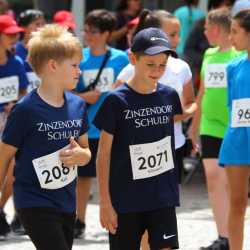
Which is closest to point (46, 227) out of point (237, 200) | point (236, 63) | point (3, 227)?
point (237, 200)

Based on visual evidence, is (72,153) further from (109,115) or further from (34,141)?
(109,115)

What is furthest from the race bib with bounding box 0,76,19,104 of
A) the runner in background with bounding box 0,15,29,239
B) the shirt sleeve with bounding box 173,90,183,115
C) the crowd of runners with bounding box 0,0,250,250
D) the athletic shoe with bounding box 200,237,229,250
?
the shirt sleeve with bounding box 173,90,183,115

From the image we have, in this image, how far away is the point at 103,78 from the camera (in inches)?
338

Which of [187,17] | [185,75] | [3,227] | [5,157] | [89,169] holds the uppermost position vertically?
[5,157]

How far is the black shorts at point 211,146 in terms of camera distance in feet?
25.3

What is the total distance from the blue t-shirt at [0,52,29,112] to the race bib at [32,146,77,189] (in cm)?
330

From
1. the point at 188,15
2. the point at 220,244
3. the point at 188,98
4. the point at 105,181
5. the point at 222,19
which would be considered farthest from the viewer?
the point at 188,15

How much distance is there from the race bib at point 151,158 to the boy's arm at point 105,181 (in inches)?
5.6

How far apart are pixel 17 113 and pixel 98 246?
286 centimetres

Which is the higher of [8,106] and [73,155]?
[73,155]

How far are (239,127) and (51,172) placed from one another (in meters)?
1.59

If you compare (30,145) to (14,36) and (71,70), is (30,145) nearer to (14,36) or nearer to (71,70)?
(71,70)

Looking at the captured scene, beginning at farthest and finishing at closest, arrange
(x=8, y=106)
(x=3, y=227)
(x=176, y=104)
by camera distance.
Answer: (x=8, y=106) < (x=3, y=227) < (x=176, y=104)

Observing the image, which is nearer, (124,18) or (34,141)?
(34,141)
